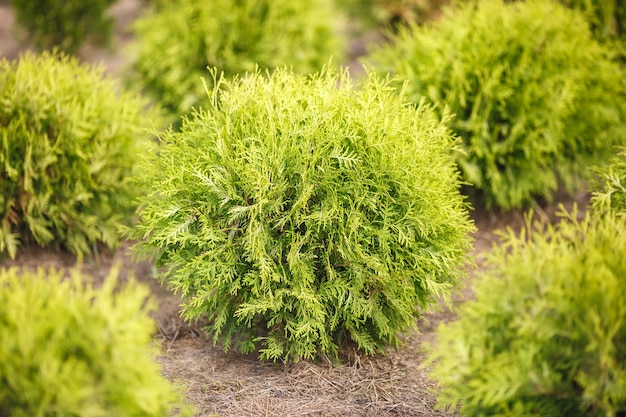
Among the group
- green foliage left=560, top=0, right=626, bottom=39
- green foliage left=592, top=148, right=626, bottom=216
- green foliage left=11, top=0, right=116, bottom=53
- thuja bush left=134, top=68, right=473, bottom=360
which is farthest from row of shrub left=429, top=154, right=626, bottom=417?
green foliage left=11, top=0, right=116, bottom=53

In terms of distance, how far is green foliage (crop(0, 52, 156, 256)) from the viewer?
4.36 m

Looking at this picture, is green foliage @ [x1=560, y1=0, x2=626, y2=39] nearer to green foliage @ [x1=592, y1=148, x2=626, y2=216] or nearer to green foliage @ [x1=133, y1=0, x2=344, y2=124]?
green foliage @ [x1=592, y1=148, x2=626, y2=216]

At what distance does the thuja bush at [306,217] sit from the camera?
10.6 ft

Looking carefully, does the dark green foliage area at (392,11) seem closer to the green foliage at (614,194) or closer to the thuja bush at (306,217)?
the green foliage at (614,194)

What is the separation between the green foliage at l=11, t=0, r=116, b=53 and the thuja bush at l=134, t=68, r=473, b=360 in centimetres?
523

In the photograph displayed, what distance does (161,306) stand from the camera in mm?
4379

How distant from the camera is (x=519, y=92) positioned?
488 cm

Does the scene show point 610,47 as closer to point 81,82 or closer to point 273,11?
point 273,11

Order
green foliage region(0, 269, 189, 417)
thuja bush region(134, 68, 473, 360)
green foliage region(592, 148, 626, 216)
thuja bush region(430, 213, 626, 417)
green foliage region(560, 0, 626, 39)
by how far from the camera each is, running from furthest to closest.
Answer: green foliage region(560, 0, 626, 39)
green foliage region(592, 148, 626, 216)
thuja bush region(134, 68, 473, 360)
thuja bush region(430, 213, 626, 417)
green foliage region(0, 269, 189, 417)

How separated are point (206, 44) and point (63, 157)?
2124 millimetres

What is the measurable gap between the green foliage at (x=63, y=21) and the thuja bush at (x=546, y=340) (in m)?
6.96

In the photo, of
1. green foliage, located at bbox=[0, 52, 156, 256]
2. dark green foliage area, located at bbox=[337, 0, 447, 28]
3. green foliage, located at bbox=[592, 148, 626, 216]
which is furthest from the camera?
dark green foliage area, located at bbox=[337, 0, 447, 28]

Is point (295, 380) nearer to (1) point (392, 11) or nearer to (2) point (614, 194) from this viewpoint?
(2) point (614, 194)

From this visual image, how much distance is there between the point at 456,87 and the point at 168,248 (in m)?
2.64
